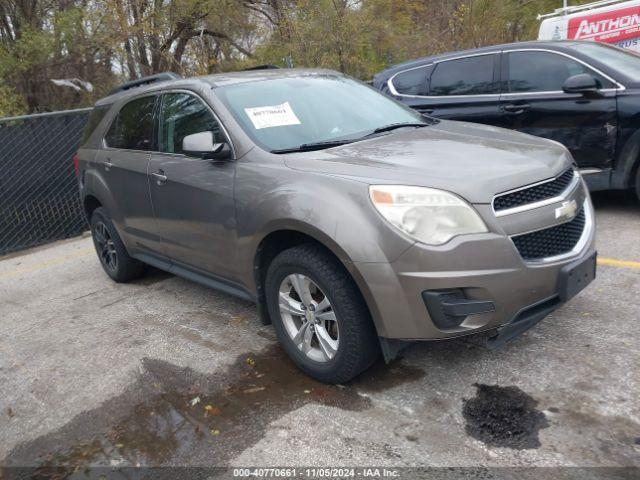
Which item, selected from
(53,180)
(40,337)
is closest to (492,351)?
(40,337)

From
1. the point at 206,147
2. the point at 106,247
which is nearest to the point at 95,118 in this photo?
the point at 106,247

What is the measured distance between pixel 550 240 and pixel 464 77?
12.8 ft

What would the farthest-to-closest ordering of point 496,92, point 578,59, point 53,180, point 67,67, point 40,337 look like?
point 67,67 → point 53,180 → point 496,92 → point 578,59 → point 40,337

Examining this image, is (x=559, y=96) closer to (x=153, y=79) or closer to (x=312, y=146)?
(x=312, y=146)

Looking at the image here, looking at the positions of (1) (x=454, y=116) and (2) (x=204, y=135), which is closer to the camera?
(2) (x=204, y=135)

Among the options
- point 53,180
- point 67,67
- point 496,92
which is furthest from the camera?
point 67,67

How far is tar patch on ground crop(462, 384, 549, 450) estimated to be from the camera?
263cm

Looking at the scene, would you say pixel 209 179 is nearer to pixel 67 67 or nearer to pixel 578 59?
pixel 578 59

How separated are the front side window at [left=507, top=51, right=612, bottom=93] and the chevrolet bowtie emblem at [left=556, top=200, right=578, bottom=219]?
279 centimetres

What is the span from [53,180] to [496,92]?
625 centimetres

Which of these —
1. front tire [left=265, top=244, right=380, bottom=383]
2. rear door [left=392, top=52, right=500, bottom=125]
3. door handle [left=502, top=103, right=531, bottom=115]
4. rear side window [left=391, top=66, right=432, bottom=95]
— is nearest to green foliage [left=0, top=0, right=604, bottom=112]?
rear side window [left=391, top=66, right=432, bottom=95]

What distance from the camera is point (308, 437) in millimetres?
2824

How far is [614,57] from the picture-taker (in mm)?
5664

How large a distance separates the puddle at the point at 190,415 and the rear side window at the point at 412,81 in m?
4.21
